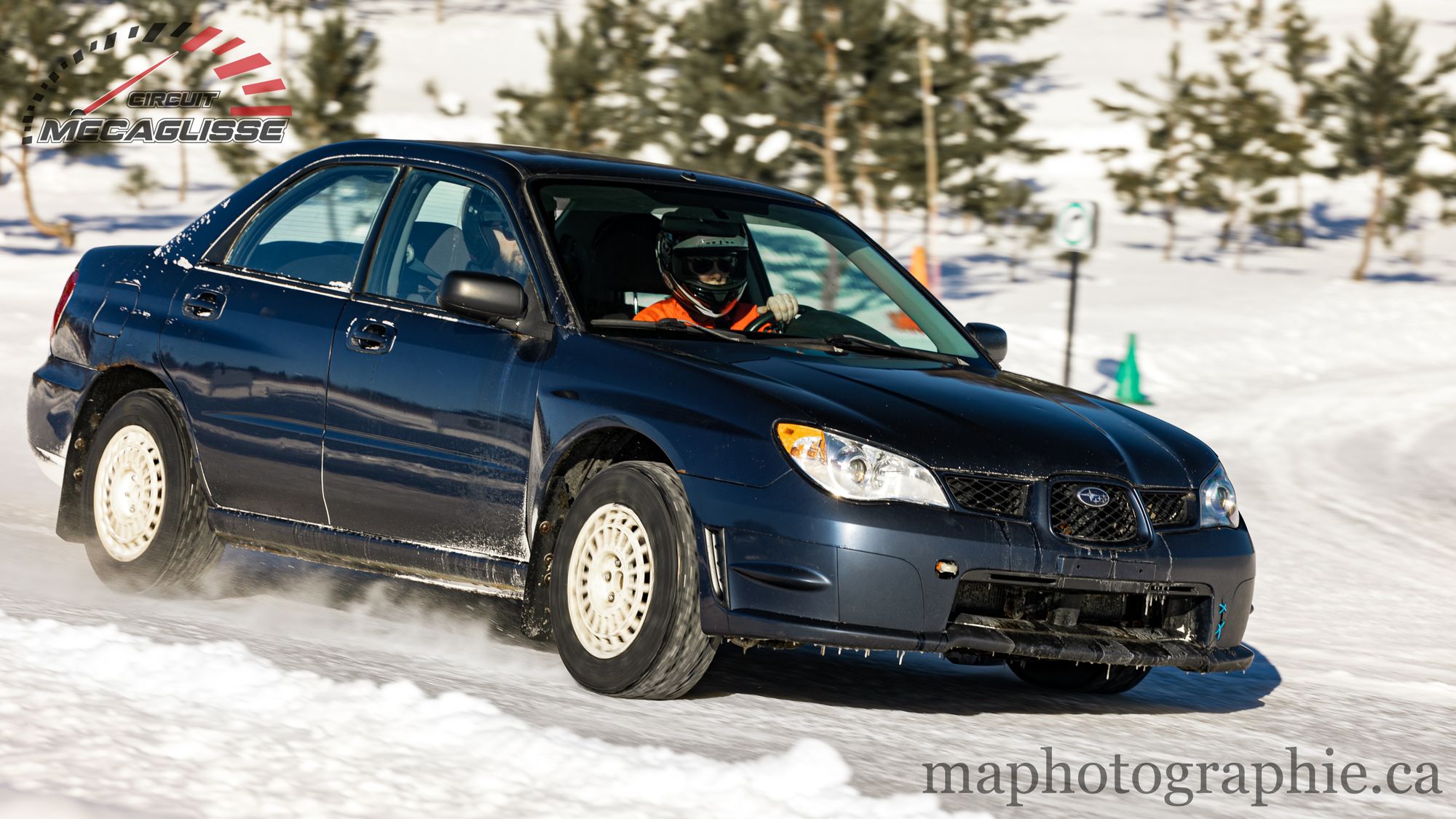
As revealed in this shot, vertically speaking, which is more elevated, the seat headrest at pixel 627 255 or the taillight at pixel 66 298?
the seat headrest at pixel 627 255

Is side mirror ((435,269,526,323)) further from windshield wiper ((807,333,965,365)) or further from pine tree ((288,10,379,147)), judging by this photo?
pine tree ((288,10,379,147))

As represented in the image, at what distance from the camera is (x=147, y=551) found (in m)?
6.85

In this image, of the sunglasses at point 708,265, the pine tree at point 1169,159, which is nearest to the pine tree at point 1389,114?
the pine tree at point 1169,159

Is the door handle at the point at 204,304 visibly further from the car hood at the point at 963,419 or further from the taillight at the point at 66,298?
the car hood at the point at 963,419

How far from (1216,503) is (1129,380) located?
1645 centimetres

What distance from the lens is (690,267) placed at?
637 centimetres

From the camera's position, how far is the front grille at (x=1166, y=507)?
561 cm

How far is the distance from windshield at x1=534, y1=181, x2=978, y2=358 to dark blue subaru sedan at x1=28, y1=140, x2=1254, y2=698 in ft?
Result: 0.04

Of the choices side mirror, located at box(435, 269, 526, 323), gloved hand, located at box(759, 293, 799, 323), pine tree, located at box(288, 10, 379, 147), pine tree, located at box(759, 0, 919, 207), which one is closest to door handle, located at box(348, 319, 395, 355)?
side mirror, located at box(435, 269, 526, 323)

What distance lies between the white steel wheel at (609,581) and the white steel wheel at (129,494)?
2131mm

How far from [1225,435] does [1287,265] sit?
3432 cm

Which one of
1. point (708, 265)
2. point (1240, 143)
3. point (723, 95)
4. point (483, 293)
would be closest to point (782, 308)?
point (708, 265)

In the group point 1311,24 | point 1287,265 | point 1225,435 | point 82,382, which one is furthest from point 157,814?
point 1311,24

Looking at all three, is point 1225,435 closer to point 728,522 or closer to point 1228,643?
point 1228,643
